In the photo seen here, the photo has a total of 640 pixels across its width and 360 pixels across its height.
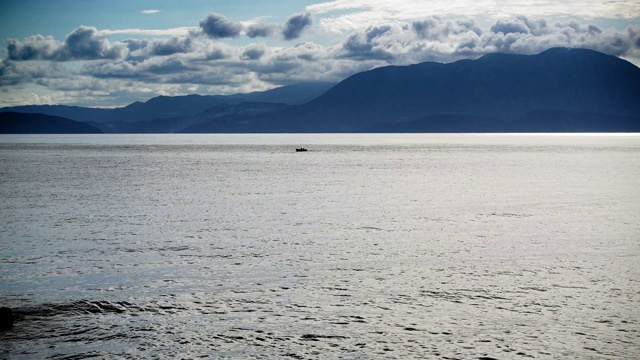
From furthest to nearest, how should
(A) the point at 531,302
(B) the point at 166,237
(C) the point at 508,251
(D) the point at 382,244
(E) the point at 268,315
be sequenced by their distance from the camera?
(B) the point at 166,237, (D) the point at 382,244, (C) the point at 508,251, (A) the point at 531,302, (E) the point at 268,315

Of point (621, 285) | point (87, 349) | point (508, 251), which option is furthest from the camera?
point (508, 251)

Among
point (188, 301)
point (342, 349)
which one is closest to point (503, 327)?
point (342, 349)

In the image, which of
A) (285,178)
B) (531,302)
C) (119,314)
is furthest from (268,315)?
(285,178)

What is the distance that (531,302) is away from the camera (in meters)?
24.0

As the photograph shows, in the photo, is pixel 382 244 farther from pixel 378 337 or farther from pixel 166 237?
pixel 378 337

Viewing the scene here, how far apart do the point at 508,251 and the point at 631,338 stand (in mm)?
15034

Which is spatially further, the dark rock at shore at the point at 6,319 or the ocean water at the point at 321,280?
the dark rock at shore at the point at 6,319

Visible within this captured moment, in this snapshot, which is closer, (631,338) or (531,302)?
(631,338)

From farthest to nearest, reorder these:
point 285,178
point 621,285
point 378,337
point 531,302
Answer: point 285,178 < point 621,285 < point 531,302 < point 378,337

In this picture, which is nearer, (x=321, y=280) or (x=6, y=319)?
(x=6, y=319)

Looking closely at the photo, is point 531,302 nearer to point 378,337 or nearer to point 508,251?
point 378,337

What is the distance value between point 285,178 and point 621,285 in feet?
233

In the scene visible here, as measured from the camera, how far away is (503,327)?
68.6 ft

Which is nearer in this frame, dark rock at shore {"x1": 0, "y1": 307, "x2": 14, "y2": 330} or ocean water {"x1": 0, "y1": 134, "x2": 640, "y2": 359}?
ocean water {"x1": 0, "y1": 134, "x2": 640, "y2": 359}
